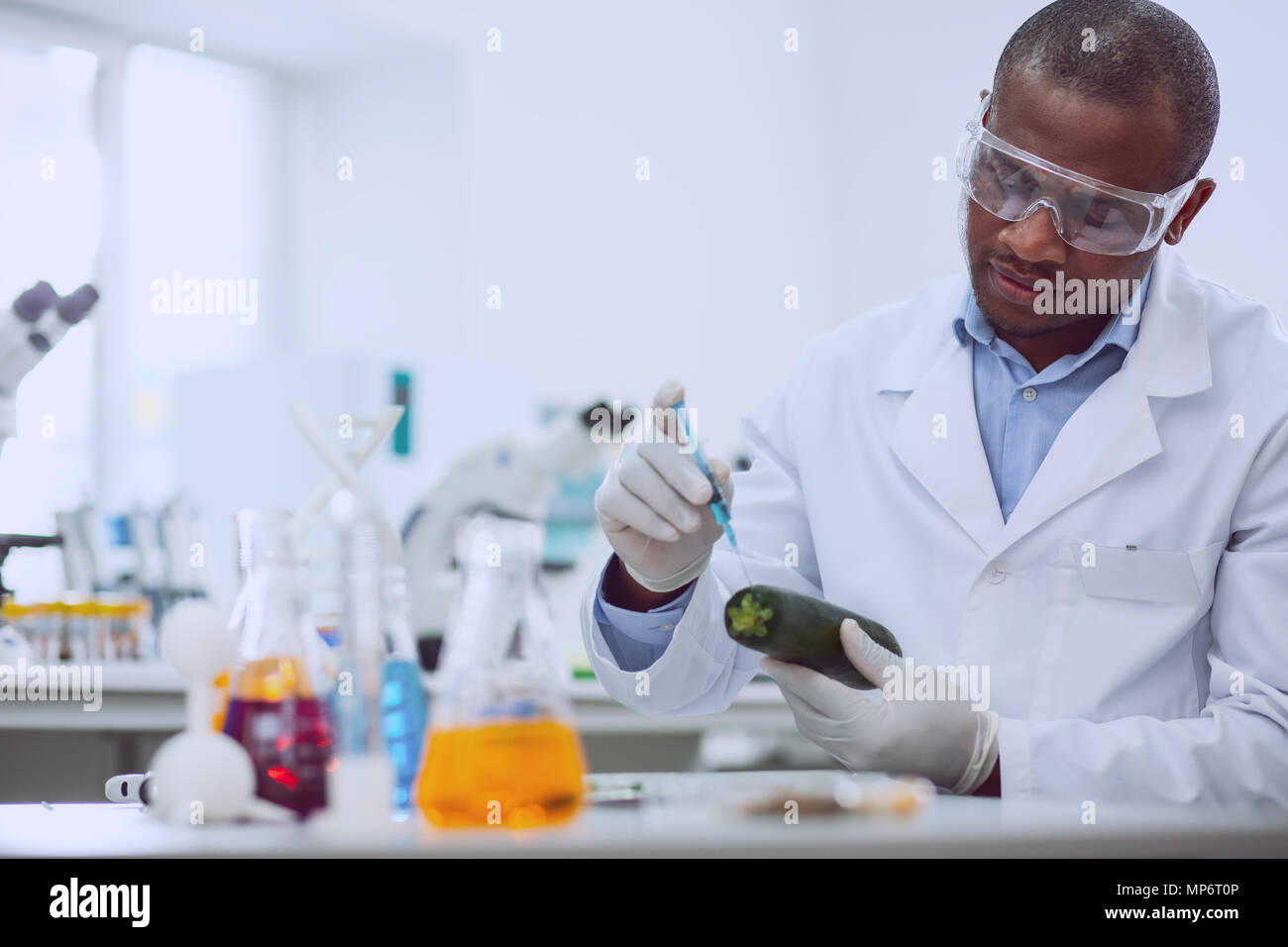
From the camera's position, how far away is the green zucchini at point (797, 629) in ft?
3.53

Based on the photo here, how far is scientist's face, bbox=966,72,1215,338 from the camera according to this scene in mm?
1407

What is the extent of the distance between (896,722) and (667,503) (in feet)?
1.09

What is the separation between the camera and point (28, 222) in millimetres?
4055

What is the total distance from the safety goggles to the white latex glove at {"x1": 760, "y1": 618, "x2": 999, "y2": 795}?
0.54 metres

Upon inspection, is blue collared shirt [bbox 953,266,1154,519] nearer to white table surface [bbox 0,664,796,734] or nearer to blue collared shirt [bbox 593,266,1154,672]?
blue collared shirt [bbox 593,266,1154,672]

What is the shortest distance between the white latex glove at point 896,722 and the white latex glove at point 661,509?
17 cm

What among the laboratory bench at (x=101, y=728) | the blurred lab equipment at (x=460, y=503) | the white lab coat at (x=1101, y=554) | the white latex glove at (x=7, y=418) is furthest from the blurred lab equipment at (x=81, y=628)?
the white lab coat at (x=1101, y=554)

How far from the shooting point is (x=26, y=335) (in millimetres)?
1450

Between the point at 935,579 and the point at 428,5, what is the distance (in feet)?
11.7

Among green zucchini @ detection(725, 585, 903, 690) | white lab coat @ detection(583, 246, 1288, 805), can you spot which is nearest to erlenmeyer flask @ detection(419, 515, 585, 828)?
green zucchini @ detection(725, 585, 903, 690)

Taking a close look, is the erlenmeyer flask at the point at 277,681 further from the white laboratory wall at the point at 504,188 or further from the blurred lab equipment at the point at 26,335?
the white laboratory wall at the point at 504,188

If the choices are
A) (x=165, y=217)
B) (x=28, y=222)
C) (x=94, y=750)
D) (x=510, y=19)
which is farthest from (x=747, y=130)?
(x=94, y=750)

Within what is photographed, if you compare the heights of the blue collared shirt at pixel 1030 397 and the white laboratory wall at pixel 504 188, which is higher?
the white laboratory wall at pixel 504 188
